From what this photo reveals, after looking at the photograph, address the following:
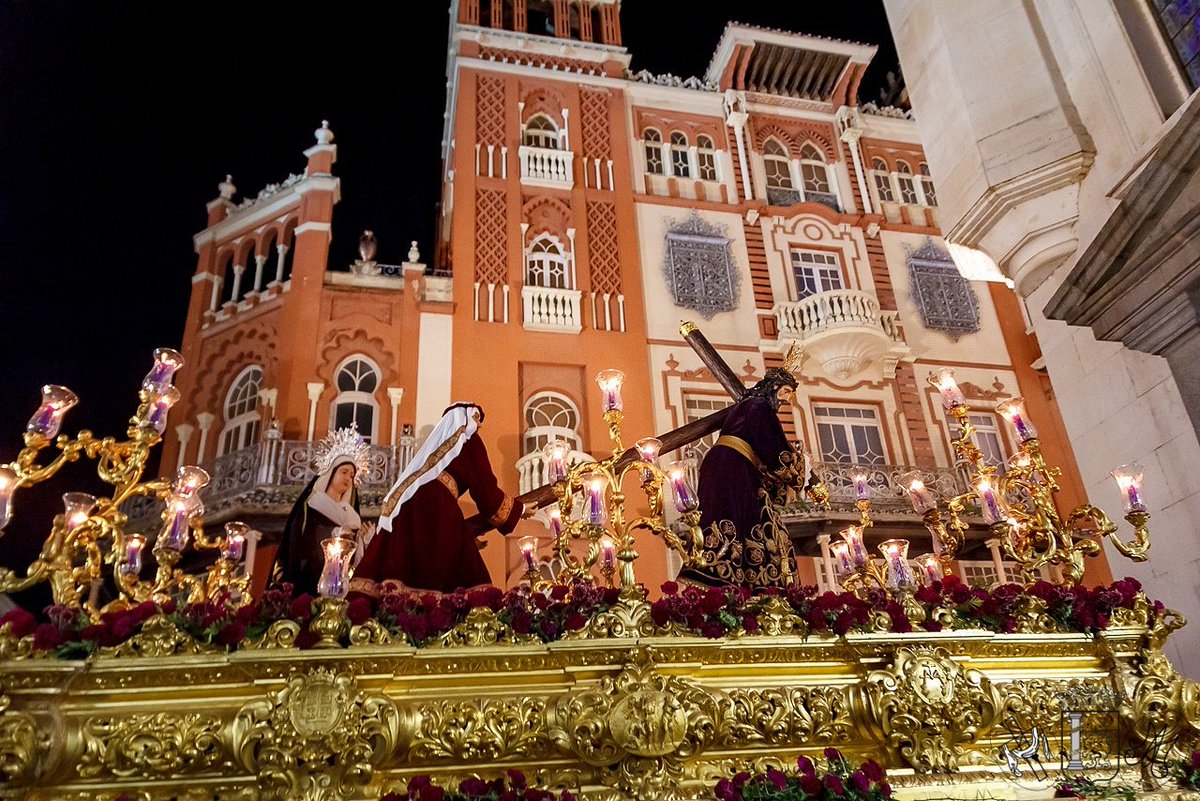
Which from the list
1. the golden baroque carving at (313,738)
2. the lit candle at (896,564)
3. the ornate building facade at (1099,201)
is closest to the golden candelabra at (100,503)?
the golden baroque carving at (313,738)

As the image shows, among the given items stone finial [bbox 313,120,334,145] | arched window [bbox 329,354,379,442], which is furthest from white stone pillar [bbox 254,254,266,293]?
stone finial [bbox 313,120,334,145]

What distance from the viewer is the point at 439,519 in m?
6.12

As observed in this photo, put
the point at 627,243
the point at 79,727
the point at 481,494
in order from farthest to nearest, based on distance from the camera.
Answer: the point at 627,243
the point at 481,494
the point at 79,727

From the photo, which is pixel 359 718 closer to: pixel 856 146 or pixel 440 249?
pixel 440 249

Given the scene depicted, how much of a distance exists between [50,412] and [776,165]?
52.4ft

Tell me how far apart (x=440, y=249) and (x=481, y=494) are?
44.1ft

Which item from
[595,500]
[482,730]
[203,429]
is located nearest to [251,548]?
[203,429]

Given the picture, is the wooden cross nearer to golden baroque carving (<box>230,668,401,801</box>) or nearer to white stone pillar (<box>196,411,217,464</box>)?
golden baroque carving (<box>230,668,401,801</box>)

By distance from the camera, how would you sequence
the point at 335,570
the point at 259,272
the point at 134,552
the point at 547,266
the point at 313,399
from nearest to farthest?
the point at 335,570
the point at 134,552
the point at 313,399
the point at 259,272
the point at 547,266

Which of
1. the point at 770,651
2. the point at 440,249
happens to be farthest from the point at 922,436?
the point at 770,651

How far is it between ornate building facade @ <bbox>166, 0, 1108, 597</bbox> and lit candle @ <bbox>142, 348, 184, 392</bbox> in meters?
7.29

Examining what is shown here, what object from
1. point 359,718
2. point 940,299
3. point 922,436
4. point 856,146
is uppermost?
point 856,146

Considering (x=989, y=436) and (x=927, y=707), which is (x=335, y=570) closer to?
(x=927, y=707)

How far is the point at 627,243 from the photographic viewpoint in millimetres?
16156
